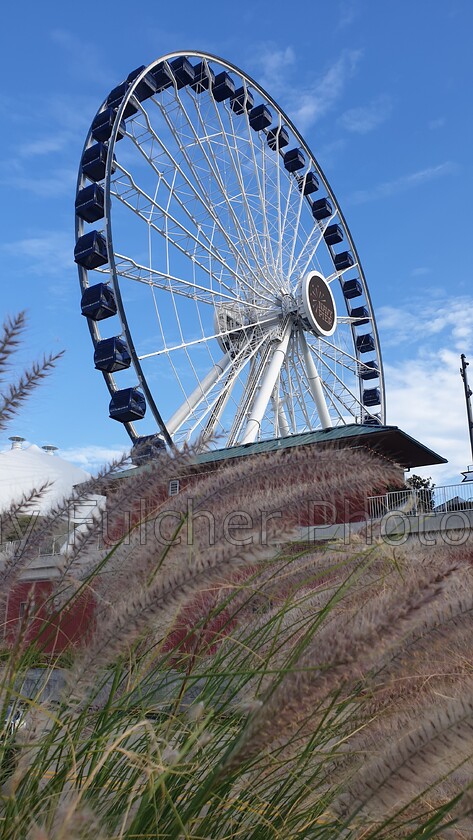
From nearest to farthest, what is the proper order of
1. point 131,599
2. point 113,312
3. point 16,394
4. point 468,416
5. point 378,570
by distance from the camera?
1. point 131,599
2. point 16,394
3. point 378,570
4. point 113,312
5. point 468,416

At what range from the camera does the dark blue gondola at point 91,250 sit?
1958 centimetres

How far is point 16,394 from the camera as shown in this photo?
6.45ft

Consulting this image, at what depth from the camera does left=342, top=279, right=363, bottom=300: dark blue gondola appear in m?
32.6

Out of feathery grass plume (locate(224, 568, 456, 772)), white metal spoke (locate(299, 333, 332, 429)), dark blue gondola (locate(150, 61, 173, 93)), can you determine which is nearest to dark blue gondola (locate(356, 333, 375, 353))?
white metal spoke (locate(299, 333, 332, 429))

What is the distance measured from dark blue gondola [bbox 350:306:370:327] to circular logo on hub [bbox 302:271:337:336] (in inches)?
219

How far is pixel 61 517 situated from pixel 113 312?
18248 millimetres

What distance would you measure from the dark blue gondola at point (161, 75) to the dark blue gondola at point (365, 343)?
13686 mm

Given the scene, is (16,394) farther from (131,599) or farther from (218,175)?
(218,175)

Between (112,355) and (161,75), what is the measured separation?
9.42m

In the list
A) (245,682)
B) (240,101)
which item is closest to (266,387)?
(240,101)

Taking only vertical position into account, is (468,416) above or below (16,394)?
above

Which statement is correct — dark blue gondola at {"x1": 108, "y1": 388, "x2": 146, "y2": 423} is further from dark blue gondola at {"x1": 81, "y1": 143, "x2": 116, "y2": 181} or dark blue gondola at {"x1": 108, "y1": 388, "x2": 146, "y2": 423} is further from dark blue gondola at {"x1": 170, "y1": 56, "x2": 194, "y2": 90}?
dark blue gondola at {"x1": 170, "y1": 56, "x2": 194, "y2": 90}

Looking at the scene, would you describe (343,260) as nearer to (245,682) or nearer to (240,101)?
(240,101)

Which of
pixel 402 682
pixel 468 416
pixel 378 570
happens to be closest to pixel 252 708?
pixel 402 682
